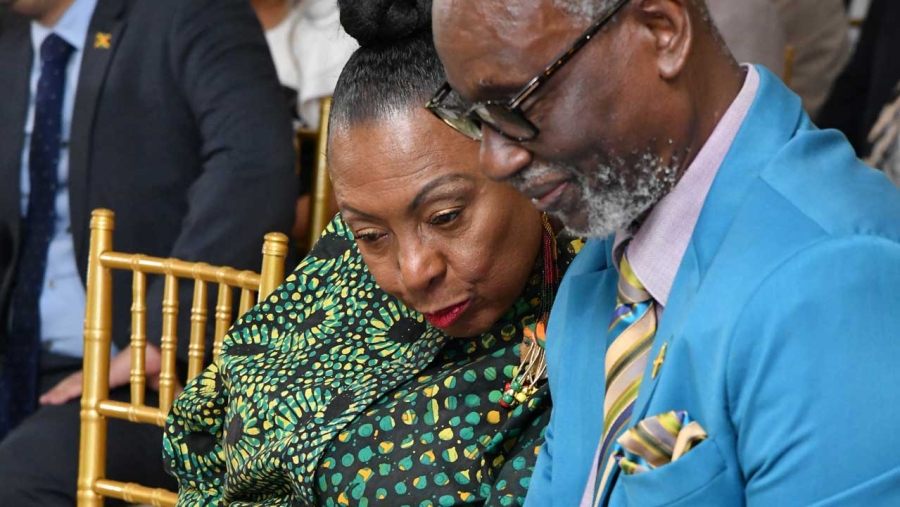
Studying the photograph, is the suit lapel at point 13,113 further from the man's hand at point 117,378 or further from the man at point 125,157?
the man's hand at point 117,378

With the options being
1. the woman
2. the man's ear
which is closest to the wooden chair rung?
the woman

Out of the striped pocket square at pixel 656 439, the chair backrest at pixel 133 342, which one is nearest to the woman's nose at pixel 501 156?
the striped pocket square at pixel 656 439

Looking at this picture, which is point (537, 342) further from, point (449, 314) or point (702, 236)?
point (702, 236)

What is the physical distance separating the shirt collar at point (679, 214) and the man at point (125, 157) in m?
1.80

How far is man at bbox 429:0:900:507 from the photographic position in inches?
36.5

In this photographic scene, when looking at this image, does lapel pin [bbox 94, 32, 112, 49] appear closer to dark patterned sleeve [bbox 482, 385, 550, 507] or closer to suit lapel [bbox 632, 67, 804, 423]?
dark patterned sleeve [bbox 482, 385, 550, 507]

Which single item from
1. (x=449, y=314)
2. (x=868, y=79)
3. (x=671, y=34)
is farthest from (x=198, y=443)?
(x=868, y=79)

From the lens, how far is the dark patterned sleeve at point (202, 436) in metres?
1.88

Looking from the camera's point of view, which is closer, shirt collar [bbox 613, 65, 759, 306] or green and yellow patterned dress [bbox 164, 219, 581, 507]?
shirt collar [bbox 613, 65, 759, 306]

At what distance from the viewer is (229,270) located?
6.91 feet

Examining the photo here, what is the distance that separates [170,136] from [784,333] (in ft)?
7.26

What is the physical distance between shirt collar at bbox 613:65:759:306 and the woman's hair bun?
0.54 m

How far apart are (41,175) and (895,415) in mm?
2455

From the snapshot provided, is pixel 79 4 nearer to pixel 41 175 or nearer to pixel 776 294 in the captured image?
pixel 41 175
